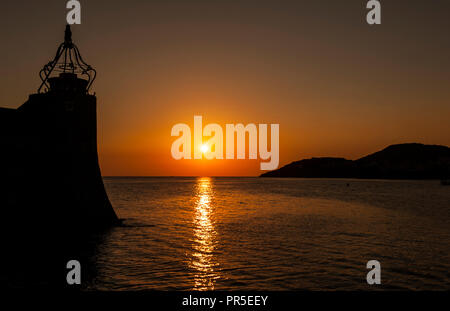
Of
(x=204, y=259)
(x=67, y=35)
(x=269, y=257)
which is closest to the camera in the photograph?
(x=204, y=259)

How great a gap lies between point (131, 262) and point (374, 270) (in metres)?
10.5

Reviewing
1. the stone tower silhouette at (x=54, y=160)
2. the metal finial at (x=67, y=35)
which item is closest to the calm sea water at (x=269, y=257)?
the stone tower silhouette at (x=54, y=160)

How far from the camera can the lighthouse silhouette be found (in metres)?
18.0

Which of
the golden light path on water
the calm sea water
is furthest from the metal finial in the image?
the golden light path on water

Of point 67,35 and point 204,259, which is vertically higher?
point 67,35

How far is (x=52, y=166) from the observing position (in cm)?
1988

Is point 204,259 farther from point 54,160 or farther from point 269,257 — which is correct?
point 54,160

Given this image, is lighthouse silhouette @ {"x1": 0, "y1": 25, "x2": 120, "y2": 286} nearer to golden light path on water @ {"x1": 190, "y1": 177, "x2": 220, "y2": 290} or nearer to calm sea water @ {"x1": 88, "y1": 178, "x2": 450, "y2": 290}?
calm sea water @ {"x1": 88, "y1": 178, "x2": 450, "y2": 290}

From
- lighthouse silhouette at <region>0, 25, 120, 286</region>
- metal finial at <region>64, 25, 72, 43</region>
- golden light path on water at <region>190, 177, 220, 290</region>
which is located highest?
metal finial at <region>64, 25, 72, 43</region>

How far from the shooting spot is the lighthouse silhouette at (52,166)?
18.0 meters

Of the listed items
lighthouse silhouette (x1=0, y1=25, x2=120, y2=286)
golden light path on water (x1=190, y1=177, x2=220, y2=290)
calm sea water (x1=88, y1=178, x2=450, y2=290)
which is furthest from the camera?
lighthouse silhouette (x1=0, y1=25, x2=120, y2=286)

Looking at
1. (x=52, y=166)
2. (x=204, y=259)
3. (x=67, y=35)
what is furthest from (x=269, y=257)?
(x=67, y=35)
